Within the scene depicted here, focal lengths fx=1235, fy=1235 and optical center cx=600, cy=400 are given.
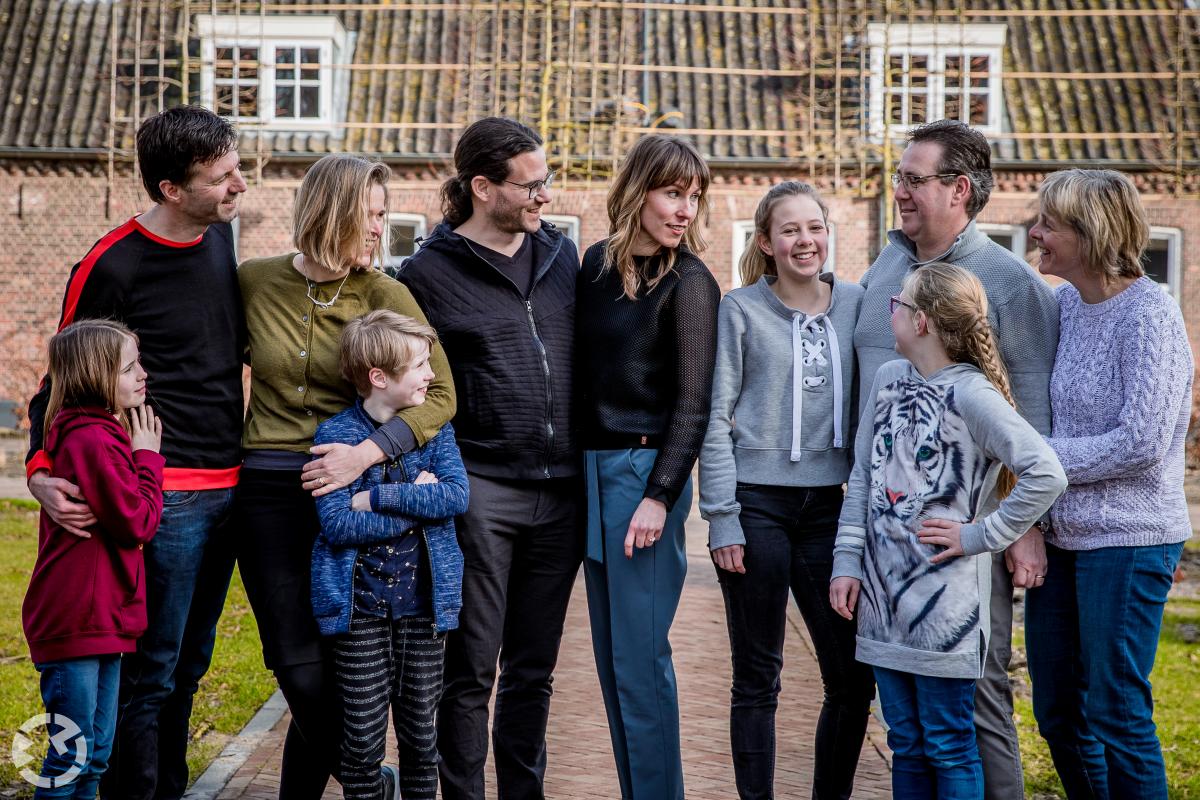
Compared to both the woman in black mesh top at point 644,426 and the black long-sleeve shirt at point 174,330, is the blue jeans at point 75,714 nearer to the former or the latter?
the black long-sleeve shirt at point 174,330

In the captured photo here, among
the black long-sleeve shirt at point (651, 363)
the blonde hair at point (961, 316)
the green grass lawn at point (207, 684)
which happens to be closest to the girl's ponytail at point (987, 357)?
the blonde hair at point (961, 316)

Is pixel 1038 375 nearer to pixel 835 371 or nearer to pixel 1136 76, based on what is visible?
pixel 835 371

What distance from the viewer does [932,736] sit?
11.2 feet

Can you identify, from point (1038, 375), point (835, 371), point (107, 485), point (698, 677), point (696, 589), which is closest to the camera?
point (107, 485)

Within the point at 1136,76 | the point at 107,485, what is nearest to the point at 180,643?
the point at 107,485

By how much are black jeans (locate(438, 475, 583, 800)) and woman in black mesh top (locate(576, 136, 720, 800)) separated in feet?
0.41

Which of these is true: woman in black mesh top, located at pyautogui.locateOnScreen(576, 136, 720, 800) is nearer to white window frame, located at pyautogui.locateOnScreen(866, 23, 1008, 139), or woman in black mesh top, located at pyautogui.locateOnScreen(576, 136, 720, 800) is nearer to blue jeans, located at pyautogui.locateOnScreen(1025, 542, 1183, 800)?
blue jeans, located at pyautogui.locateOnScreen(1025, 542, 1183, 800)

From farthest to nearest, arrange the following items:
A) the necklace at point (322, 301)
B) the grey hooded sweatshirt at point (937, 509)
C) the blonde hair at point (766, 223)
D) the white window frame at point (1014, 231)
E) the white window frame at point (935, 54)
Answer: the white window frame at point (935, 54) < the white window frame at point (1014, 231) < the blonde hair at point (766, 223) < the necklace at point (322, 301) < the grey hooded sweatshirt at point (937, 509)

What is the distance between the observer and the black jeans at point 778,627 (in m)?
3.85

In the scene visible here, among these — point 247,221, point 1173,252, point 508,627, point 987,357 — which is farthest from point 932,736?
point 1173,252

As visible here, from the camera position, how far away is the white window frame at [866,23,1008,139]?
19766mm

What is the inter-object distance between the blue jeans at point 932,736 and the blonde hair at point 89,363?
2342 mm

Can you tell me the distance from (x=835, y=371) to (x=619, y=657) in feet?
3.70

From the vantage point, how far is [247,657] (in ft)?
22.0
